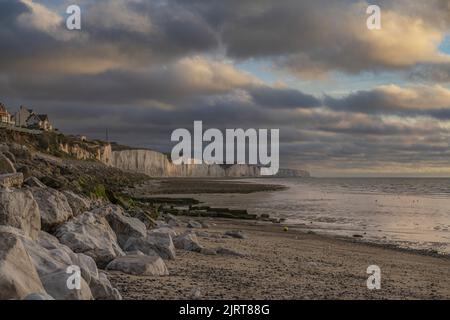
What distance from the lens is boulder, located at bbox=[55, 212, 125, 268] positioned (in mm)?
9797

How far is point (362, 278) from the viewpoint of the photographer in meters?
11.9

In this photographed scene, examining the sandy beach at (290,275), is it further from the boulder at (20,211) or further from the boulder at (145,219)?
the boulder at (145,219)

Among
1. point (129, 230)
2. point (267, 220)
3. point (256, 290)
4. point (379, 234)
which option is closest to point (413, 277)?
point (256, 290)

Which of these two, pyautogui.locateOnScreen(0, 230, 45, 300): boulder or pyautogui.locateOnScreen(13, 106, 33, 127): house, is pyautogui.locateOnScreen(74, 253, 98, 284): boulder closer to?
pyautogui.locateOnScreen(0, 230, 45, 300): boulder

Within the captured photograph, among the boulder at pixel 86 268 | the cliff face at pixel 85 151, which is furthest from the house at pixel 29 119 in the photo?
the boulder at pixel 86 268

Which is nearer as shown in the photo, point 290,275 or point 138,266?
point 138,266

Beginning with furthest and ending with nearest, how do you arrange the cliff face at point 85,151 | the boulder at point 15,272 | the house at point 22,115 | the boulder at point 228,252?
the house at point 22,115, the cliff face at point 85,151, the boulder at point 228,252, the boulder at point 15,272

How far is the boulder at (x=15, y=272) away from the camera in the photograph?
562 cm

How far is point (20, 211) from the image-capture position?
873 cm

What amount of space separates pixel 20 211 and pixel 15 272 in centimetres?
308

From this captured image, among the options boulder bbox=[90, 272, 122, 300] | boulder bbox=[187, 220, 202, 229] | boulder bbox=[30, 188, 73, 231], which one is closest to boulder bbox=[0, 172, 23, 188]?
boulder bbox=[30, 188, 73, 231]

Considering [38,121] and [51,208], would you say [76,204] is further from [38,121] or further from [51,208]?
[38,121]

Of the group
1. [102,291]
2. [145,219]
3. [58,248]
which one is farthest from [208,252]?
[102,291]

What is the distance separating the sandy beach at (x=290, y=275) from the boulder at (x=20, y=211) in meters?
1.73
